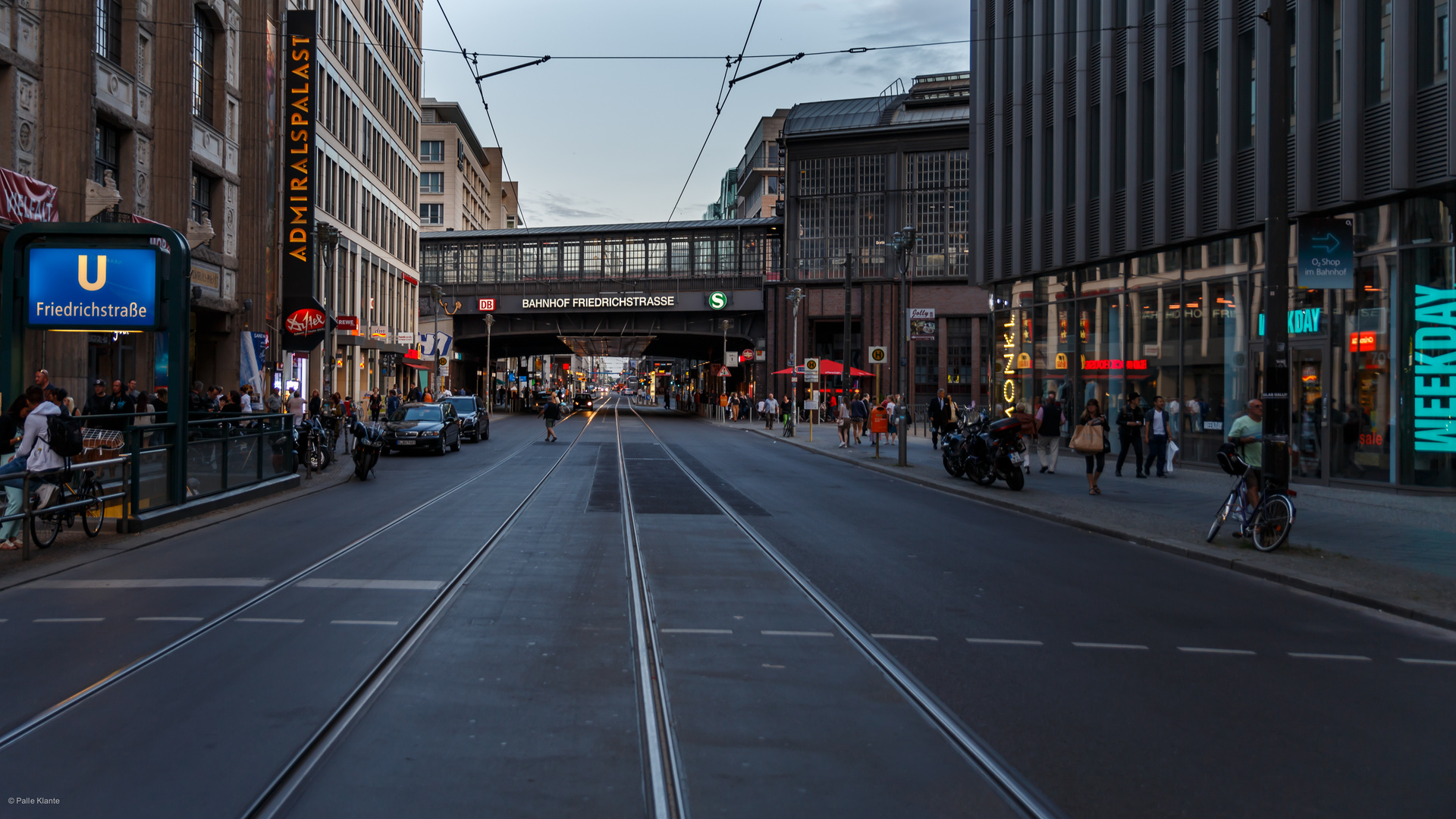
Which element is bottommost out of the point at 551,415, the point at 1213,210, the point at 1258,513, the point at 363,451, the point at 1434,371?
the point at 1258,513

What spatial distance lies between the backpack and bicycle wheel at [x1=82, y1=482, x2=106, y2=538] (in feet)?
2.03

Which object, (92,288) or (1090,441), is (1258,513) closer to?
(1090,441)

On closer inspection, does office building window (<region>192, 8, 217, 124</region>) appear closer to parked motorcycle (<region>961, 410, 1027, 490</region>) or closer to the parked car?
the parked car

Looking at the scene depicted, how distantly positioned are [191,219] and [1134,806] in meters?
29.2

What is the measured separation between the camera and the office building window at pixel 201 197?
28.7 metres

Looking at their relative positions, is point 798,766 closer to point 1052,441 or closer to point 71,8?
point 1052,441

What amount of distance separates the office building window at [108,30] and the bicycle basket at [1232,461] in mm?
23687

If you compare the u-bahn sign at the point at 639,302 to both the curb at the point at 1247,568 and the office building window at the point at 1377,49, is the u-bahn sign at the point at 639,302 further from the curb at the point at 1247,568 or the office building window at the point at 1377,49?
the office building window at the point at 1377,49

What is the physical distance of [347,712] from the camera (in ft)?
17.9

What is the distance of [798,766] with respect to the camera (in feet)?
15.6

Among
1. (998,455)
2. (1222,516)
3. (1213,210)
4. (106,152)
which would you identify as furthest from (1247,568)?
(106,152)

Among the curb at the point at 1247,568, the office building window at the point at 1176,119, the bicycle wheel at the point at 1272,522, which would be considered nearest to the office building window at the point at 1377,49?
the office building window at the point at 1176,119

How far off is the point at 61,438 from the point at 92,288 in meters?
3.48

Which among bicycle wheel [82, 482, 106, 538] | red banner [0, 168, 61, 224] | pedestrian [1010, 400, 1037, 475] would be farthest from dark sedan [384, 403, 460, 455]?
bicycle wheel [82, 482, 106, 538]
